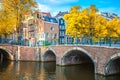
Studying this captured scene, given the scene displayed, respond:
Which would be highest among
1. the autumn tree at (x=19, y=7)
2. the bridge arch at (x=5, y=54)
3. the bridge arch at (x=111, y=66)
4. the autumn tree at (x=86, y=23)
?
the autumn tree at (x=19, y=7)

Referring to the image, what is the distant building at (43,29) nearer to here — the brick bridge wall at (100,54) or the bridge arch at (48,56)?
the bridge arch at (48,56)

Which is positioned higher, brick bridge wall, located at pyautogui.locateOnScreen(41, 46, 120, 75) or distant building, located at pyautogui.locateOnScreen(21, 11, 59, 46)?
distant building, located at pyautogui.locateOnScreen(21, 11, 59, 46)

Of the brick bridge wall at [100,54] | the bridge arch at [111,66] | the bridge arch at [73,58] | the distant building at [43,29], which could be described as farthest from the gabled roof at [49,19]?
the bridge arch at [111,66]

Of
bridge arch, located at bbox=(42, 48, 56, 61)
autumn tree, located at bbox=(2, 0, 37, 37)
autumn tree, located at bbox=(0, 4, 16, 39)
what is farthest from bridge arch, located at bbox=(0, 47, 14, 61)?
bridge arch, located at bbox=(42, 48, 56, 61)

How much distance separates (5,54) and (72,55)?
1742 centimetres

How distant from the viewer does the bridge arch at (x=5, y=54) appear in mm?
43569

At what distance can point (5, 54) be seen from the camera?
155 feet

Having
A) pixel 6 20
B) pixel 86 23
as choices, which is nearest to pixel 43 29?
pixel 6 20

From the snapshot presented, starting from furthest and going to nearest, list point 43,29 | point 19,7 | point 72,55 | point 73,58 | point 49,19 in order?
point 49,19 < point 43,29 < point 19,7 < point 73,58 < point 72,55

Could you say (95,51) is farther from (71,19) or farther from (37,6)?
(37,6)

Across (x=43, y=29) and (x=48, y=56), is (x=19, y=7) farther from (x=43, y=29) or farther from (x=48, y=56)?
(x=43, y=29)

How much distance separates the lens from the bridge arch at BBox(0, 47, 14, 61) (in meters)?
43.6

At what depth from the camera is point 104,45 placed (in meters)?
25.8

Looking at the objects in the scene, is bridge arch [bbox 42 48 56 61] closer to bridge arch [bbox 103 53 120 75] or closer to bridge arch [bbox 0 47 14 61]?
bridge arch [bbox 0 47 14 61]
